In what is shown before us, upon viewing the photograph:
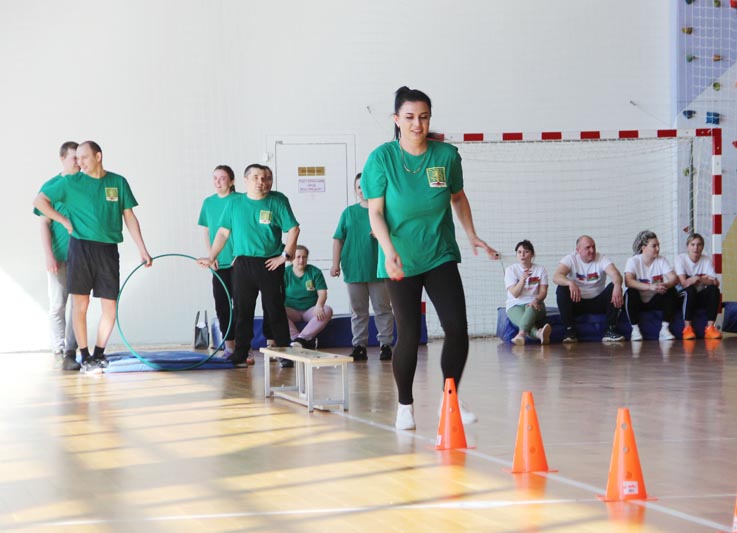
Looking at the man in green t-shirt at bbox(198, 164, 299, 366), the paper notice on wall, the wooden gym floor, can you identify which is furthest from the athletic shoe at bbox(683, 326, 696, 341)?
the man in green t-shirt at bbox(198, 164, 299, 366)

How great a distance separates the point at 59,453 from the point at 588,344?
663cm

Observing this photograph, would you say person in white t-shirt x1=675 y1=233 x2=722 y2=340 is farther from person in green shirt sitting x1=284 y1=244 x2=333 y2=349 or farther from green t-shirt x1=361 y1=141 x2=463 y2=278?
green t-shirt x1=361 y1=141 x2=463 y2=278

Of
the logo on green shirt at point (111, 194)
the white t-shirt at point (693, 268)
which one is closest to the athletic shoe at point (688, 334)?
the white t-shirt at point (693, 268)

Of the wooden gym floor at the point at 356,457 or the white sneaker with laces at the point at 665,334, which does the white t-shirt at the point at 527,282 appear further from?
the wooden gym floor at the point at 356,457

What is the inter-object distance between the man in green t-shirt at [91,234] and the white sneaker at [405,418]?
3508mm

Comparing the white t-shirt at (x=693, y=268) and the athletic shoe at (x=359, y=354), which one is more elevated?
the white t-shirt at (x=693, y=268)

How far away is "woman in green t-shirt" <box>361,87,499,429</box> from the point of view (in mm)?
4676

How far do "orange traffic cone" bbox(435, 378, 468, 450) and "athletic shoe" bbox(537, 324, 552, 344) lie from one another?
236 inches

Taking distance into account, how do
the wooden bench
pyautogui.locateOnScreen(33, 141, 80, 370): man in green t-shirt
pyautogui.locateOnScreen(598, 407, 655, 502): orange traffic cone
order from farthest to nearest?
pyautogui.locateOnScreen(33, 141, 80, 370): man in green t-shirt
the wooden bench
pyautogui.locateOnScreen(598, 407, 655, 502): orange traffic cone

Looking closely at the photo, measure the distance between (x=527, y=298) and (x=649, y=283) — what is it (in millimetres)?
1238

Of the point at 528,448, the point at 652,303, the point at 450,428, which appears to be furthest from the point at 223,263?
the point at 528,448

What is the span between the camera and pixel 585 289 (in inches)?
407

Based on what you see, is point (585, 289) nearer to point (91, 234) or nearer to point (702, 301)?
point (702, 301)

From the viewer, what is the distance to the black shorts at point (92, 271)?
25.3 ft
